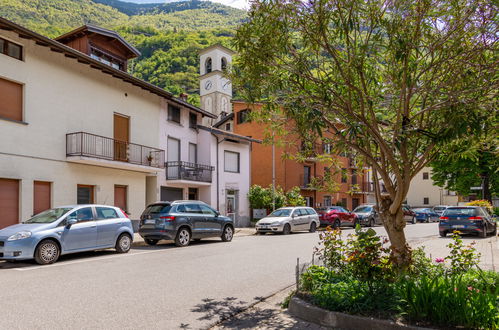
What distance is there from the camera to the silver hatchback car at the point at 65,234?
34.0 feet

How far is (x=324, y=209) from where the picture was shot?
1109 inches

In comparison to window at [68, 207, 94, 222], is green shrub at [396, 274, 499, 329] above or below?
below

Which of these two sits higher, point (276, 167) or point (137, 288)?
point (276, 167)

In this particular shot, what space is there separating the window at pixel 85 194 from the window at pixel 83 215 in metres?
6.67

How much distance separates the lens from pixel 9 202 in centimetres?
1529

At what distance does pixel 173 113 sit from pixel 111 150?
6683 mm

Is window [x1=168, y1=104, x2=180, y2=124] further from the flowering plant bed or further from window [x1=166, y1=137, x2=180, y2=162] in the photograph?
the flowering plant bed

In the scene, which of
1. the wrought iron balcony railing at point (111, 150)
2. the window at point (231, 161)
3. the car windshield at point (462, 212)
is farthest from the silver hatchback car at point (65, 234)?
the window at point (231, 161)

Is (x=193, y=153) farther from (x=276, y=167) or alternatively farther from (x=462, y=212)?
(x=462, y=212)

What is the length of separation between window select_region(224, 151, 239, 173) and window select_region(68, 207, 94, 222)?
17.5m

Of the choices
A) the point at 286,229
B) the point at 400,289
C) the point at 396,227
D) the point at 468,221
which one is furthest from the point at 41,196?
the point at 468,221

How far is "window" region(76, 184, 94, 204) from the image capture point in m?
18.5

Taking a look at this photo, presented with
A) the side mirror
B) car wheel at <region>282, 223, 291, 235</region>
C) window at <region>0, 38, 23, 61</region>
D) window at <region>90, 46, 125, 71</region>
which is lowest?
car wheel at <region>282, 223, 291, 235</region>

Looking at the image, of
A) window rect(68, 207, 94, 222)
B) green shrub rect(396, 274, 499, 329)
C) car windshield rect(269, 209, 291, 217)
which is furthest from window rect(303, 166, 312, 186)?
green shrub rect(396, 274, 499, 329)
